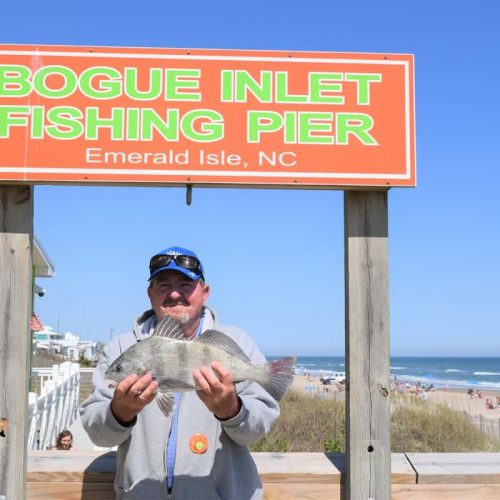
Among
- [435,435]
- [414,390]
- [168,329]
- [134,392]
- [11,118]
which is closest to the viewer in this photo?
[134,392]

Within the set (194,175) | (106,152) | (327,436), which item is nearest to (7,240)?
(106,152)

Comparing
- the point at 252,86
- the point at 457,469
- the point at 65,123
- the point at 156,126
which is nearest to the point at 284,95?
the point at 252,86

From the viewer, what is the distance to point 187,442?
315 cm

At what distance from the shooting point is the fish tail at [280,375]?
294 centimetres

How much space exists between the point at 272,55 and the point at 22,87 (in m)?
1.26

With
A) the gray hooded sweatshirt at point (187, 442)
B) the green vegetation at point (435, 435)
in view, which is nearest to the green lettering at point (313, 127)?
the gray hooded sweatshirt at point (187, 442)

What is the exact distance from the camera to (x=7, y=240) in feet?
11.8

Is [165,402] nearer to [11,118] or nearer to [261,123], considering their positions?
[261,123]

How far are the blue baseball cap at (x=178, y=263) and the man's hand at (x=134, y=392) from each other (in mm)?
601

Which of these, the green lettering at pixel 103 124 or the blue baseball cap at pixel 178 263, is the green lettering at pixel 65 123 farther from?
the blue baseball cap at pixel 178 263

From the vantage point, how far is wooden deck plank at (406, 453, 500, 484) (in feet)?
12.1

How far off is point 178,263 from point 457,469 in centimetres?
182

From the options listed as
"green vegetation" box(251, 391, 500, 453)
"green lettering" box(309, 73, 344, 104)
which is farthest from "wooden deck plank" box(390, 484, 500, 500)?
"green vegetation" box(251, 391, 500, 453)

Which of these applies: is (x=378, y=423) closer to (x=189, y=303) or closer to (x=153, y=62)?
(x=189, y=303)
